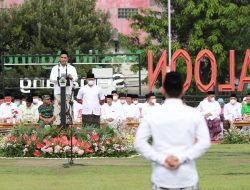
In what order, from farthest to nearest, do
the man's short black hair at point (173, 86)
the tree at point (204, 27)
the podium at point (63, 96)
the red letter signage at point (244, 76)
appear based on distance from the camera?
the tree at point (204, 27) < the red letter signage at point (244, 76) < the podium at point (63, 96) < the man's short black hair at point (173, 86)

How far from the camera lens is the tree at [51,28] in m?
56.9

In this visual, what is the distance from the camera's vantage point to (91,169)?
1761 centimetres

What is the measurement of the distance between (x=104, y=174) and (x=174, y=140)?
846cm

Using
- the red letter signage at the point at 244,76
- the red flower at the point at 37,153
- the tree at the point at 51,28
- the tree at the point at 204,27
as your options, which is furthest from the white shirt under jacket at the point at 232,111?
the tree at the point at 51,28

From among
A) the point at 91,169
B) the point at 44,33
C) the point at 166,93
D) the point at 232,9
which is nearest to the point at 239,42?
the point at 232,9

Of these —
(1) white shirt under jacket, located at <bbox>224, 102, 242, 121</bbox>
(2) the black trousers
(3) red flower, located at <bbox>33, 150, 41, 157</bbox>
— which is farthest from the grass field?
(1) white shirt under jacket, located at <bbox>224, 102, 242, 121</bbox>

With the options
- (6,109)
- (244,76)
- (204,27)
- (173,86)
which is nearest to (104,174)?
(173,86)

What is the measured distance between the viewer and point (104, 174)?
1683 cm

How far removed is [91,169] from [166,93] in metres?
9.18

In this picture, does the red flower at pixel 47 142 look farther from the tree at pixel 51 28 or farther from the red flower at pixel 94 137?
the tree at pixel 51 28

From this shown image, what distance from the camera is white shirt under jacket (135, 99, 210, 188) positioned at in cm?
840

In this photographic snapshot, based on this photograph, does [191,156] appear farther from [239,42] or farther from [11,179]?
[239,42]

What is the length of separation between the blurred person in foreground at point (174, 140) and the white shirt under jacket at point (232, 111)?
25.0m

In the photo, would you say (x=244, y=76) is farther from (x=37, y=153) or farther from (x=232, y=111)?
(x=37, y=153)
